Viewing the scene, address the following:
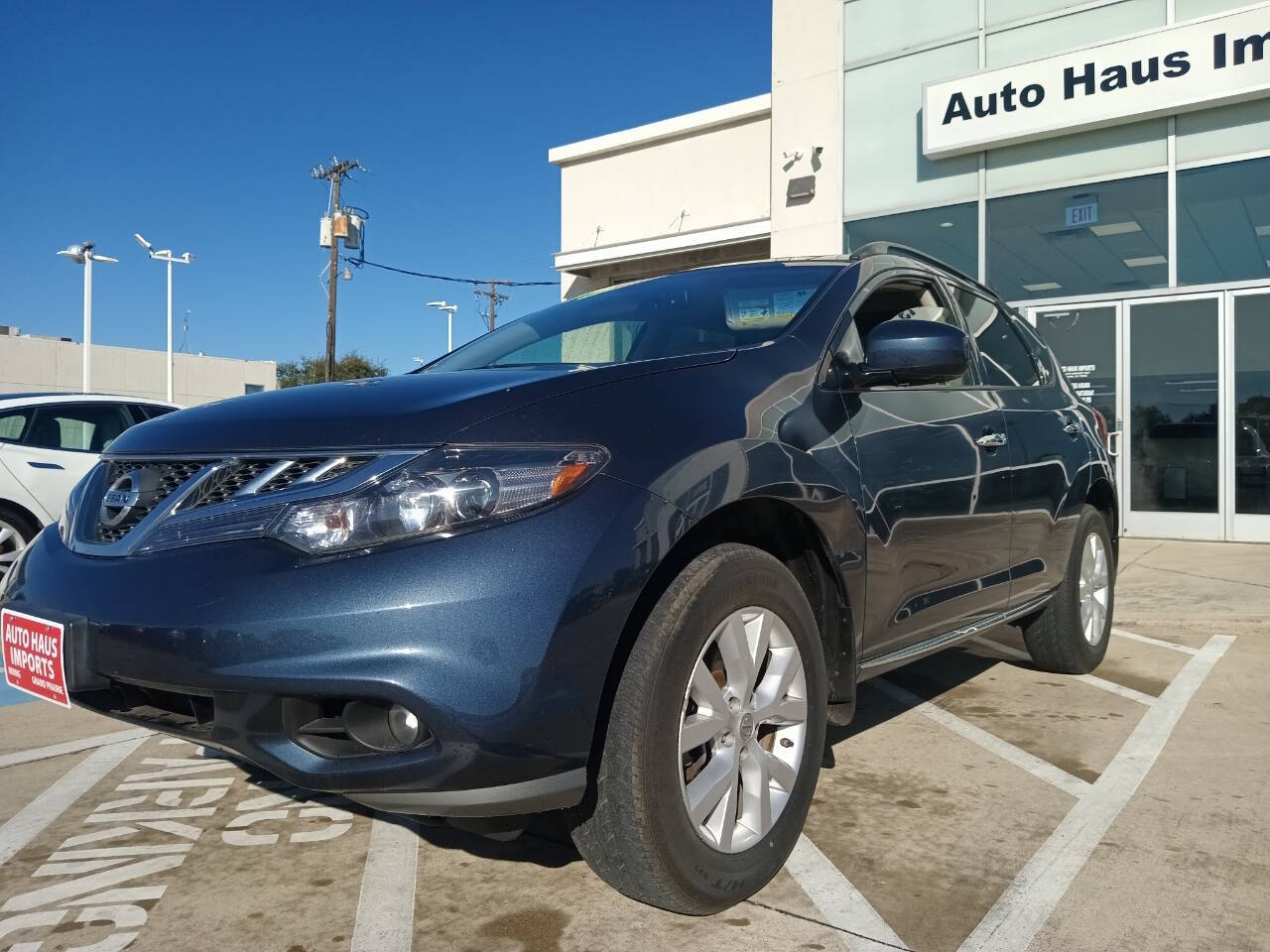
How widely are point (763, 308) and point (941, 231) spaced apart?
9.17 metres

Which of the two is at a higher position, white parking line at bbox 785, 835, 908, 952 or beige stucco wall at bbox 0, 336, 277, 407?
beige stucco wall at bbox 0, 336, 277, 407

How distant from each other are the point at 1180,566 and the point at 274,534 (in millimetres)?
7807

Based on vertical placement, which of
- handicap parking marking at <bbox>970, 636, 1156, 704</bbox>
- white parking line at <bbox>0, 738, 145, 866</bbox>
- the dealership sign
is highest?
the dealership sign

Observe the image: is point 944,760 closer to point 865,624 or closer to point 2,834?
point 865,624

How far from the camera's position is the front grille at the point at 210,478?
6.64 ft

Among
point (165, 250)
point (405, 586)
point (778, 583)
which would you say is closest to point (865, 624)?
point (778, 583)

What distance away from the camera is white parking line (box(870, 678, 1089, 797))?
129 inches

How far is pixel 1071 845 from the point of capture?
2746mm

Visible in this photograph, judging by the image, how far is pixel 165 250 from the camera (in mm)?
39688

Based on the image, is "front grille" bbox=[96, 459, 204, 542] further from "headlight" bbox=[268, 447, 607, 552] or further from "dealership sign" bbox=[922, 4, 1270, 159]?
"dealership sign" bbox=[922, 4, 1270, 159]

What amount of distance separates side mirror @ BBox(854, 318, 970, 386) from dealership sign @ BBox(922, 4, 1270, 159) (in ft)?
28.7

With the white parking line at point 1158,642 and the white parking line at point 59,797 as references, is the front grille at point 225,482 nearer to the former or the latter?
the white parking line at point 59,797

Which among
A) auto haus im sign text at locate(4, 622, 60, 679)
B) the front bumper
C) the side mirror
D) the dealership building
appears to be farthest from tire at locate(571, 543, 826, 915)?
the dealership building

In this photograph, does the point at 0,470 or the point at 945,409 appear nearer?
the point at 945,409
